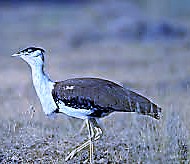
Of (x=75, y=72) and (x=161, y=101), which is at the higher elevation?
(x=75, y=72)

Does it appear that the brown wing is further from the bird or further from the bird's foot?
the bird's foot

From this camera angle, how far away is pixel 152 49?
2025 cm

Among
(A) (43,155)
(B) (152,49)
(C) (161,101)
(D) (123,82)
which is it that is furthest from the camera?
(B) (152,49)

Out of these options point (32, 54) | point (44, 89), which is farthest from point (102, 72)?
point (44, 89)

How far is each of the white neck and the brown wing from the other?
0.20 ft

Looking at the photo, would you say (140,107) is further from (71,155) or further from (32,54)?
(32,54)

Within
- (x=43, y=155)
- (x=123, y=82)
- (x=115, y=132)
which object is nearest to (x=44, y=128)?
(x=115, y=132)

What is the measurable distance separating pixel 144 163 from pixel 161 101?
4162 mm

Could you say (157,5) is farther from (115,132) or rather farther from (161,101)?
(115,132)

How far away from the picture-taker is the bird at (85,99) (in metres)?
6.53

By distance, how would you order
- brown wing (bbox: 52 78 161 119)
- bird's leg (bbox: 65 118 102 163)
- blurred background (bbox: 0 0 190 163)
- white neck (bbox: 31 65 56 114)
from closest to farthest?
brown wing (bbox: 52 78 161 119)
white neck (bbox: 31 65 56 114)
bird's leg (bbox: 65 118 102 163)
blurred background (bbox: 0 0 190 163)

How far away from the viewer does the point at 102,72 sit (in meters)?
16.0

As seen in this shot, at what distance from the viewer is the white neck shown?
262 inches

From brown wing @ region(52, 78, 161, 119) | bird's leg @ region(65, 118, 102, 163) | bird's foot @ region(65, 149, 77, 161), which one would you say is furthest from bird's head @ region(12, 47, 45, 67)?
bird's foot @ region(65, 149, 77, 161)
